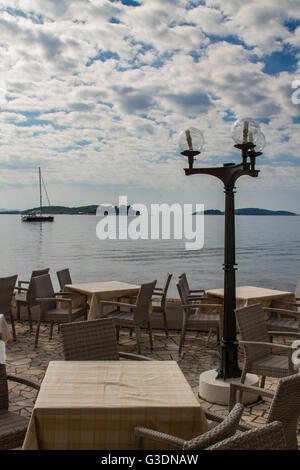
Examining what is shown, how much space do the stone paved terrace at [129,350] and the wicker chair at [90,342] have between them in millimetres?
968

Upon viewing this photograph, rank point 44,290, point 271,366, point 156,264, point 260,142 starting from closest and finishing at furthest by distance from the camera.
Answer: point 271,366 < point 260,142 < point 44,290 < point 156,264

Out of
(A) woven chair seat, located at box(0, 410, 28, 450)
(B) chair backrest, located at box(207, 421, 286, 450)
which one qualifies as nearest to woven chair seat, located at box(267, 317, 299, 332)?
(A) woven chair seat, located at box(0, 410, 28, 450)

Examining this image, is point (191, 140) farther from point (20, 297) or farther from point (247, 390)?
point (20, 297)

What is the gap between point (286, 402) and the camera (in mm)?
2076

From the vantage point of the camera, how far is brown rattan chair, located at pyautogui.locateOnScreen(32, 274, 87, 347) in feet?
18.7

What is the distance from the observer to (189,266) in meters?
37.3

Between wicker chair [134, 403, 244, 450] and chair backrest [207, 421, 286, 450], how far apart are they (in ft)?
0.36

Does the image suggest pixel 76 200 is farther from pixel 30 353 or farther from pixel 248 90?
pixel 30 353

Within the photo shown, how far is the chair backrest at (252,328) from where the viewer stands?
3.77m

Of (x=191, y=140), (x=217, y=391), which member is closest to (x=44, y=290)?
(x=217, y=391)

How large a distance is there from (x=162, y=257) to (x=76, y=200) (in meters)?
11.0

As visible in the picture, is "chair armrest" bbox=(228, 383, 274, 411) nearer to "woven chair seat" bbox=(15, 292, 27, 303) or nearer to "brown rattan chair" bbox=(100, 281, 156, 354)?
Result: "brown rattan chair" bbox=(100, 281, 156, 354)

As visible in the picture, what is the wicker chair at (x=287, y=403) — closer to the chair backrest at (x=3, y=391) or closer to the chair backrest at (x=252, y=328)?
the chair backrest at (x=252, y=328)

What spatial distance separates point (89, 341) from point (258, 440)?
1979mm
